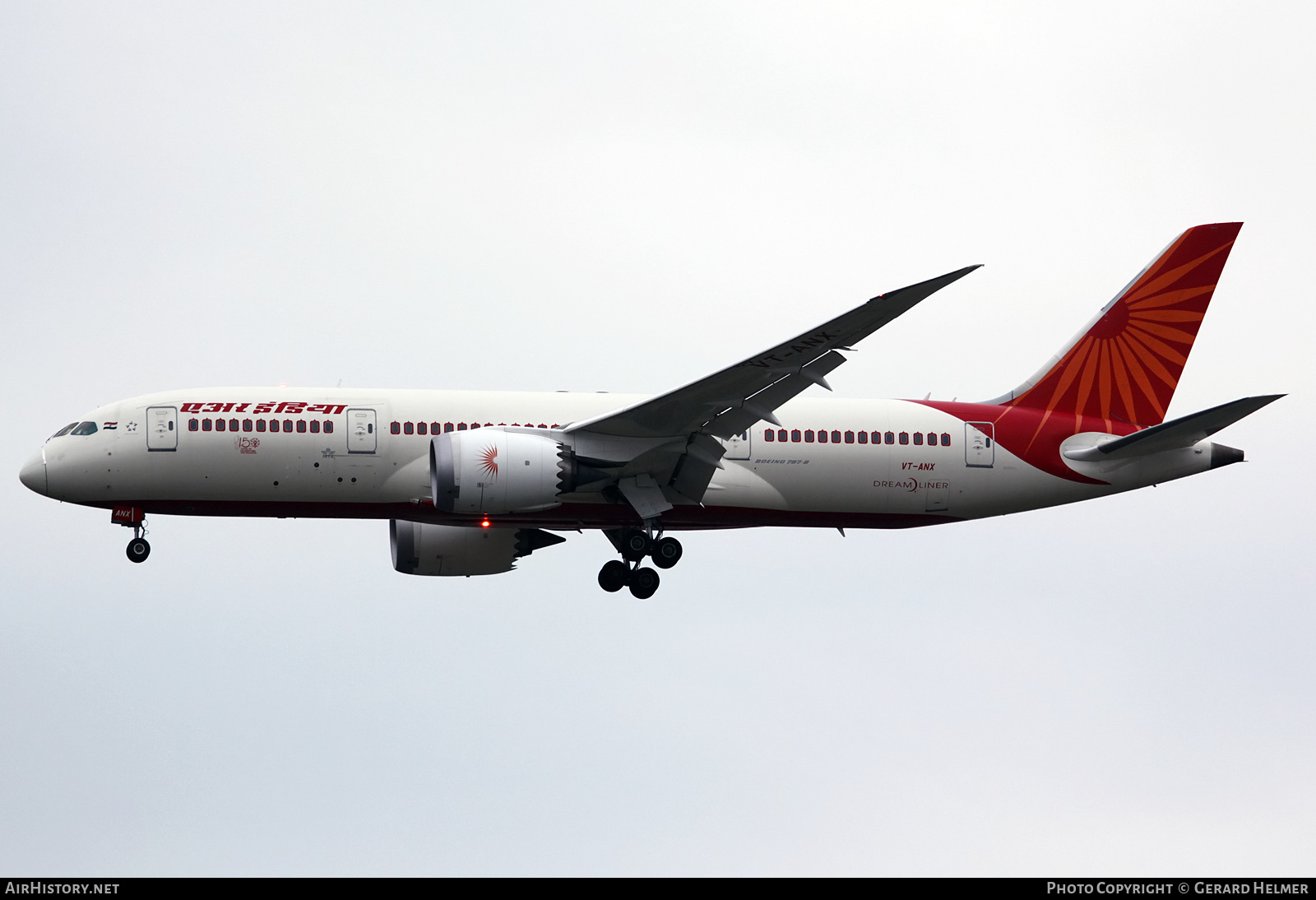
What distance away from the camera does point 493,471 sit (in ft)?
124

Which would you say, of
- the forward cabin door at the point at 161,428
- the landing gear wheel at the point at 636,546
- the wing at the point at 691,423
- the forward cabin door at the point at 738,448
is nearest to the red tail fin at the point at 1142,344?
the forward cabin door at the point at 738,448

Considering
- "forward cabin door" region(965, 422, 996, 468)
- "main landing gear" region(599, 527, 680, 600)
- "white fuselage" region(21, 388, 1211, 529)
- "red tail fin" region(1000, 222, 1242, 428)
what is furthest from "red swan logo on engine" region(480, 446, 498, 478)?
"red tail fin" region(1000, 222, 1242, 428)

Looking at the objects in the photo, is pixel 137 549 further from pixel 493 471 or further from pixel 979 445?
pixel 979 445

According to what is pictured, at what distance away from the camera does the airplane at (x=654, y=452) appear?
38.3 m

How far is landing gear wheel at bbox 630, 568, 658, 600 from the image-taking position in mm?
42375

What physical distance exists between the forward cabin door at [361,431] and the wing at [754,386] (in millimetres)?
4450

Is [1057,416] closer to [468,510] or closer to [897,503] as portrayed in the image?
[897,503]

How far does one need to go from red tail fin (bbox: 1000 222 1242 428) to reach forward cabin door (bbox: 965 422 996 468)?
1.39 metres

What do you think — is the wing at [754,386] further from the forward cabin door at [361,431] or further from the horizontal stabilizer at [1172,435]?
the horizontal stabilizer at [1172,435]

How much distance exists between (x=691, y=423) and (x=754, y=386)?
198 cm

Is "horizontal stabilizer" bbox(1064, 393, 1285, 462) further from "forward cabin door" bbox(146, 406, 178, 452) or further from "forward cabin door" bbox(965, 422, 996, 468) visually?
"forward cabin door" bbox(146, 406, 178, 452)

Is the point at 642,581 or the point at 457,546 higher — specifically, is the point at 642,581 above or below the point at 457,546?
below

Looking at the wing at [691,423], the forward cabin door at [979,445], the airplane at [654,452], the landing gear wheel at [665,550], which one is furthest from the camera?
the forward cabin door at [979,445]

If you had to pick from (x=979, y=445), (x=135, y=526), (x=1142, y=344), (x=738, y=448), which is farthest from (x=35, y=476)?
(x=1142, y=344)
